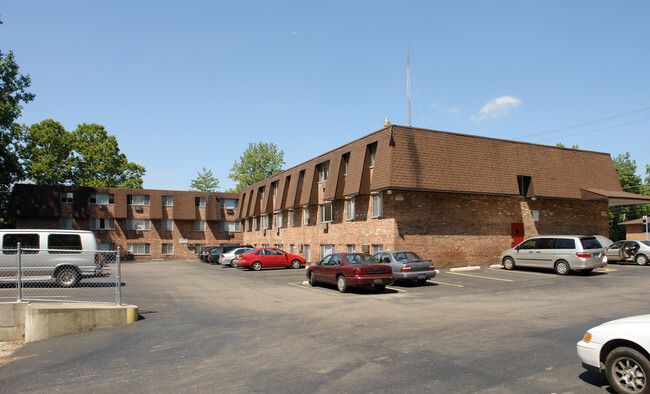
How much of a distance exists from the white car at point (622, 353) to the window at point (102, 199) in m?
56.9

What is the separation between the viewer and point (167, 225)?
57094 millimetres

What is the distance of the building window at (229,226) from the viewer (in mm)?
59969

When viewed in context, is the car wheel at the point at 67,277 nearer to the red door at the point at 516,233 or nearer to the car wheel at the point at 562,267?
the car wheel at the point at 562,267

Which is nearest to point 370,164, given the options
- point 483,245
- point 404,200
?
point 404,200

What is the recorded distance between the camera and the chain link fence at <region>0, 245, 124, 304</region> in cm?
1189

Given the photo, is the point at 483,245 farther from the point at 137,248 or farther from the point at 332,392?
the point at 137,248

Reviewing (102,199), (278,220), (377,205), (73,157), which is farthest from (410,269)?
(73,157)

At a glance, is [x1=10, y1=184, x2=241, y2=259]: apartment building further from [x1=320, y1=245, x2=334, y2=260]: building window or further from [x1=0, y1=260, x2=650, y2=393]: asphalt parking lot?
[x1=0, y1=260, x2=650, y2=393]: asphalt parking lot

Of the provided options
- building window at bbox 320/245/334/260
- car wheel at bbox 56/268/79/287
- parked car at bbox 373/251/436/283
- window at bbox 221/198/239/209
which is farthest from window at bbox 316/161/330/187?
window at bbox 221/198/239/209

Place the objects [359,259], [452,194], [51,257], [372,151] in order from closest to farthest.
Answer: [51,257] < [359,259] < [452,194] < [372,151]

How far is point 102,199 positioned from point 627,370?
189 feet

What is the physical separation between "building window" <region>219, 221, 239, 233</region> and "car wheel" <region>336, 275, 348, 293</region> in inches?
1766

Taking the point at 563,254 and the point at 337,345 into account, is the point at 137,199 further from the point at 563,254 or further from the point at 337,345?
the point at 337,345

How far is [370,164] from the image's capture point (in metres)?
27.1
